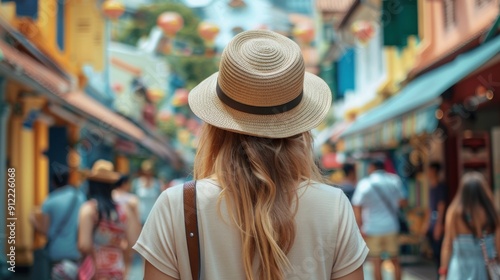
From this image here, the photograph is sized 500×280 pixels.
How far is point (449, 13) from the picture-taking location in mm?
13023

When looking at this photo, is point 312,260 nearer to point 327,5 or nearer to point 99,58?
point 99,58

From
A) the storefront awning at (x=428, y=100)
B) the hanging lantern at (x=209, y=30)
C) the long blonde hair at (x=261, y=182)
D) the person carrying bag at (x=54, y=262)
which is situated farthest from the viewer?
the hanging lantern at (x=209, y=30)

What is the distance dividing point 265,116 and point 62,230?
4921 millimetres

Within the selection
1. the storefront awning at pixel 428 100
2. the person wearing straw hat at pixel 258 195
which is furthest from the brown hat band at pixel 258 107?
the storefront awning at pixel 428 100

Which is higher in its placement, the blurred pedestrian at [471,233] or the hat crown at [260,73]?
the hat crown at [260,73]

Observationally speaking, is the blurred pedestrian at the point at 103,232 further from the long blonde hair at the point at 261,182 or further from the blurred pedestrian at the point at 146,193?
the blurred pedestrian at the point at 146,193

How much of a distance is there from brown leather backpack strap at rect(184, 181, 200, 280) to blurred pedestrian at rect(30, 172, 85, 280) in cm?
465

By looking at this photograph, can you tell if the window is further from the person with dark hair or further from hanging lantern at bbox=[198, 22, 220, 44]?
hanging lantern at bbox=[198, 22, 220, 44]

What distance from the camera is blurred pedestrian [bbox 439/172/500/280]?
225 inches

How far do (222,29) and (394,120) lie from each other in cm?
534

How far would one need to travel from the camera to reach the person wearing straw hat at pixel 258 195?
2145 mm

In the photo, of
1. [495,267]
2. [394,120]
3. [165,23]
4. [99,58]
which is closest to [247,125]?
[495,267]

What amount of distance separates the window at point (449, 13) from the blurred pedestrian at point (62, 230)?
7.56 meters

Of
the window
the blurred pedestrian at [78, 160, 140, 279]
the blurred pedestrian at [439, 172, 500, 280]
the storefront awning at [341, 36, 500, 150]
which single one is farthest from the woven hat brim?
the window
